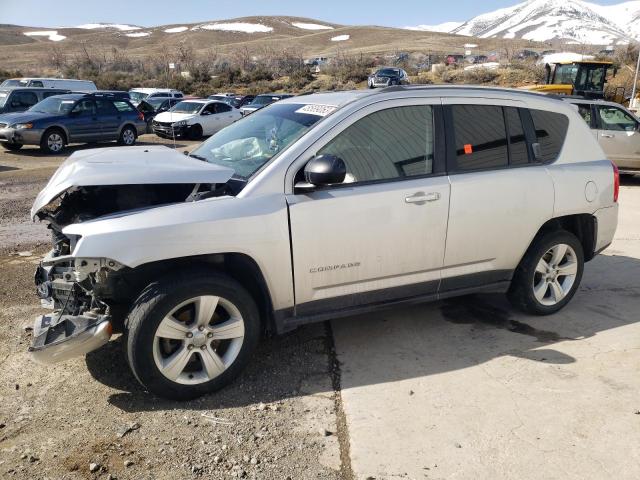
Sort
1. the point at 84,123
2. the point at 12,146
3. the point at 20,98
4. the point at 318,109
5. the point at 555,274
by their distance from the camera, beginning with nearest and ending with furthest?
the point at 318,109
the point at 555,274
the point at 12,146
the point at 84,123
the point at 20,98

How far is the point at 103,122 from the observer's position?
16531 mm

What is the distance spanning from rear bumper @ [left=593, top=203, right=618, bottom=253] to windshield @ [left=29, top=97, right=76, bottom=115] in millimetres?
14590

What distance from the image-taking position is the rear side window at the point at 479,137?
4.16 metres

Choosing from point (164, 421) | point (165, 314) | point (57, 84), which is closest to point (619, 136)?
point (165, 314)

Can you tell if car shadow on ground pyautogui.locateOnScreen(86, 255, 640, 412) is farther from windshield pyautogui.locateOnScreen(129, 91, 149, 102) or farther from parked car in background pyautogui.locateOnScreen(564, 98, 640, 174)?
windshield pyautogui.locateOnScreen(129, 91, 149, 102)

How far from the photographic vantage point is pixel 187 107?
21125 mm

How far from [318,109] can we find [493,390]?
2212 mm

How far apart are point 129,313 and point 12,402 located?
3.01ft

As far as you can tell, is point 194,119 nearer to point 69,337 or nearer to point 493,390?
point 69,337

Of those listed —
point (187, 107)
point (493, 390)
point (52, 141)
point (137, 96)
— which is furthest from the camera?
point (137, 96)

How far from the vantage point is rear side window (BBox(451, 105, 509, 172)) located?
4.16 m

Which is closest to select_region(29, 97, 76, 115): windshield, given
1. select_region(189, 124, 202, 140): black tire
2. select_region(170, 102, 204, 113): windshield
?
select_region(189, 124, 202, 140): black tire

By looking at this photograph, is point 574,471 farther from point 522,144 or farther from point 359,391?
point 522,144

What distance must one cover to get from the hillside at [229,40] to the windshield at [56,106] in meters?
68.9
